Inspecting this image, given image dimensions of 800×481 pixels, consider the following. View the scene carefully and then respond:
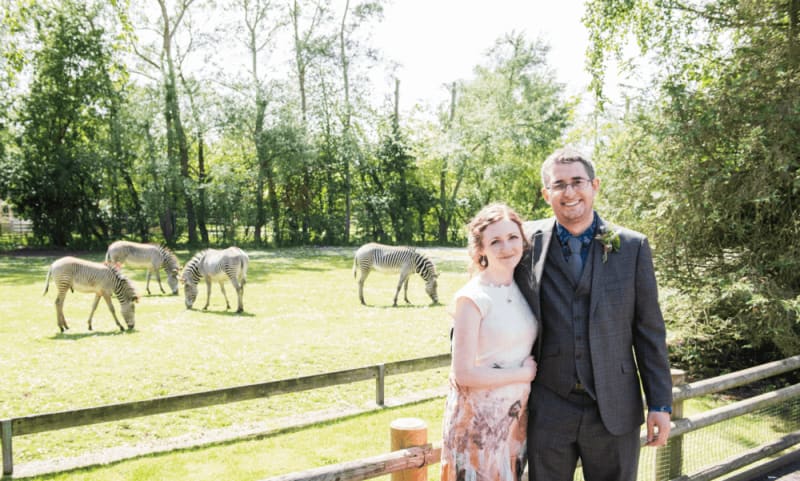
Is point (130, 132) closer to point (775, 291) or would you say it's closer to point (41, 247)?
point (41, 247)

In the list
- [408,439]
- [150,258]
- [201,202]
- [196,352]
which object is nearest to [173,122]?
[201,202]

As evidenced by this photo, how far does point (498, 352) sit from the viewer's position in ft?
7.89

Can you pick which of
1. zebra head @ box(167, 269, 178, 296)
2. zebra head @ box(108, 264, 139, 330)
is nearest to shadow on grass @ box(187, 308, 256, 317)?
zebra head @ box(108, 264, 139, 330)

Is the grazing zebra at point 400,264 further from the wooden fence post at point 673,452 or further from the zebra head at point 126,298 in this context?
the wooden fence post at point 673,452

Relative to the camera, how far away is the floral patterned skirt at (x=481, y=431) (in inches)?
94.5

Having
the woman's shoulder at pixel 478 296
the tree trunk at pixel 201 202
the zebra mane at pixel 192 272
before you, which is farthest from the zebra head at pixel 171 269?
the woman's shoulder at pixel 478 296

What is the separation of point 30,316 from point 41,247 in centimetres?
2199

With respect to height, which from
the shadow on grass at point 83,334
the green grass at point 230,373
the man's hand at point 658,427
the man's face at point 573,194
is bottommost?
the green grass at point 230,373

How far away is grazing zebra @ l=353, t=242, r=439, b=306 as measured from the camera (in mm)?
16625

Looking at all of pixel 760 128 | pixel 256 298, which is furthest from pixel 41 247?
pixel 760 128

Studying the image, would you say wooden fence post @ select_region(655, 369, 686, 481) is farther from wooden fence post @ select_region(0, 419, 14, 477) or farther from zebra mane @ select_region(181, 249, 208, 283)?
zebra mane @ select_region(181, 249, 208, 283)

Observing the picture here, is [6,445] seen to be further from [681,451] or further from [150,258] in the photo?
[150,258]

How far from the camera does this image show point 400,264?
56.6 ft

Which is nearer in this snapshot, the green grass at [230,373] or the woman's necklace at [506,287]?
the woman's necklace at [506,287]
